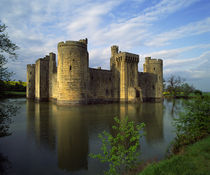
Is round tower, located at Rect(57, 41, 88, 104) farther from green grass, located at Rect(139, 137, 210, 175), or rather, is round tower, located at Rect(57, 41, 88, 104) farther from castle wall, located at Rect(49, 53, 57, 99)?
green grass, located at Rect(139, 137, 210, 175)

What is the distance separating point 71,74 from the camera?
2175 centimetres

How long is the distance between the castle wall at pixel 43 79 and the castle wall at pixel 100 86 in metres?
10.5

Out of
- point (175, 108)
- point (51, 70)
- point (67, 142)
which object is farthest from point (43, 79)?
point (67, 142)

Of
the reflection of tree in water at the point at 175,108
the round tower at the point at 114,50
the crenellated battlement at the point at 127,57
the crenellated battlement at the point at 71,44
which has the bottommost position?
the reflection of tree in water at the point at 175,108

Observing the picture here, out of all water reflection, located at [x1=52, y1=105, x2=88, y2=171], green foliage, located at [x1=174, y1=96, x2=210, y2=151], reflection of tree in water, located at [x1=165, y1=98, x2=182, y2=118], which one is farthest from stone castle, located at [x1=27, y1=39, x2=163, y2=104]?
green foliage, located at [x1=174, y1=96, x2=210, y2=151]

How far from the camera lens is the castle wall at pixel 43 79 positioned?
29903 mm

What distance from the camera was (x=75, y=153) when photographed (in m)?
6.04

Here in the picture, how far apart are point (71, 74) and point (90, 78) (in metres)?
5.91

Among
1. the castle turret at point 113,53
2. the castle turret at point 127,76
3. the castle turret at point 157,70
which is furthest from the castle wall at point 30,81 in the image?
the castle turret at point 157,70

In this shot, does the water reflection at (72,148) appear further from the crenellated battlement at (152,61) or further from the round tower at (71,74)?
the crenellated battlement at (152,61)

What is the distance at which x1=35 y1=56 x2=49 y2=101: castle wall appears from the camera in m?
29.9

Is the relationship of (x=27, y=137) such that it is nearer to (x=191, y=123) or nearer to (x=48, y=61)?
(x=191, y=123)

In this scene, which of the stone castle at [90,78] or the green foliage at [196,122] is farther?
the stone castle at [90,78]

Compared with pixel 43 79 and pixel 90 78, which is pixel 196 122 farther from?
pixel 43 79
